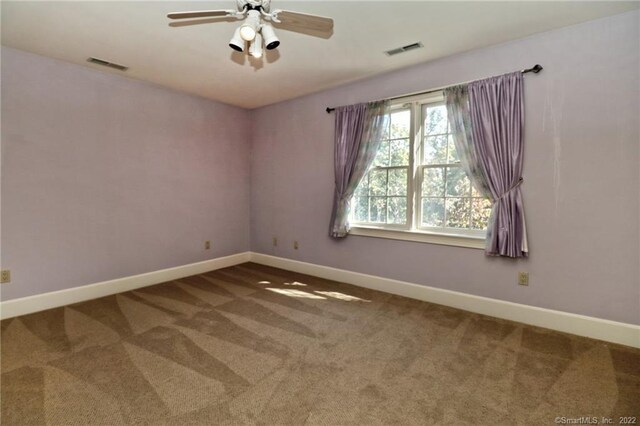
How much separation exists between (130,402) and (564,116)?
3.83 m

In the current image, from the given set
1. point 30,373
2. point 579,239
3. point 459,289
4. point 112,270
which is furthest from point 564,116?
point 112,270

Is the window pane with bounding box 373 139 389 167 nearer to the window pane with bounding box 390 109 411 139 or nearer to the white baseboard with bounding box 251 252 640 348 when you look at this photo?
the window pane with bounding box 390 109 411 139

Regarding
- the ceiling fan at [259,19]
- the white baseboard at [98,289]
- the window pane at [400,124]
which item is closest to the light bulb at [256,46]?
the ceiling fan at [259,19]

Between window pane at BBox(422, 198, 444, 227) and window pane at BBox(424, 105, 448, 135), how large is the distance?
744 millimetres

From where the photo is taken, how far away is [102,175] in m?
3.62

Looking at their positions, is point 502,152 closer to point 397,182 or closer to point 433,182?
point 433,182

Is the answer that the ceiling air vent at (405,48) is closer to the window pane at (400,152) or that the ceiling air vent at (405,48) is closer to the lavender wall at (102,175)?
the window pane at (400,152)

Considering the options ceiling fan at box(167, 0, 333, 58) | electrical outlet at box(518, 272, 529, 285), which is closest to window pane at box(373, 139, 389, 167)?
electrical outlet at box(518, 272, 529, 285)

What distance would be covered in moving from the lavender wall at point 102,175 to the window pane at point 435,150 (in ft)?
9.99

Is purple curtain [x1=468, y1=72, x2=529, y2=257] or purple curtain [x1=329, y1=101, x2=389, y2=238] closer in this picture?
purple curtain [x1=468, y1=72, x2=529, y2=257]

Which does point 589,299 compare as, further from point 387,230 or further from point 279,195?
point 279,195

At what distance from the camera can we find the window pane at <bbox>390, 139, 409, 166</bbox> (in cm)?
363

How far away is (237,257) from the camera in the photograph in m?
5.11

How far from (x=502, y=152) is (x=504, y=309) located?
149 cm
